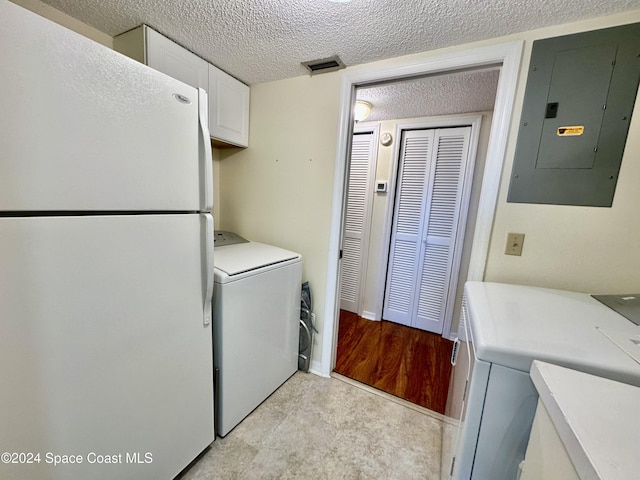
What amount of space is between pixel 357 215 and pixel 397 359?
1464 millimetres

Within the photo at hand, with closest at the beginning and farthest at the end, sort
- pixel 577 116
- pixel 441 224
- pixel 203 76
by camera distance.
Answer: pixel 577 116
pixel 203 76
pixel 441 224

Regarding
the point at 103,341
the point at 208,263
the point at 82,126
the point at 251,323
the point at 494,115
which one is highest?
the point at 494,115

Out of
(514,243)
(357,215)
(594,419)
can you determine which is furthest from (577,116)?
(357,215)

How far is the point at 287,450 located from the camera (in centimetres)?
→ 141

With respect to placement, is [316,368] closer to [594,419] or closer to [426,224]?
A: [426,224]

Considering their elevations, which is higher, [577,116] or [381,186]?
[577,116]

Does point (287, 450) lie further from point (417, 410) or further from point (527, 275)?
point (527, 275)

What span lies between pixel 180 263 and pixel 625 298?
5.90 feet

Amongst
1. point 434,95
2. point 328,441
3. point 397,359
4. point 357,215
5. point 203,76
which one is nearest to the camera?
point 328,441

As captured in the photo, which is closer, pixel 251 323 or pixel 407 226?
pixel 251 323

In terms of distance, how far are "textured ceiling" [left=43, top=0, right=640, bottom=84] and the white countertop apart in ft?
4.58

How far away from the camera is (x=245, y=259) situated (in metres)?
1.56

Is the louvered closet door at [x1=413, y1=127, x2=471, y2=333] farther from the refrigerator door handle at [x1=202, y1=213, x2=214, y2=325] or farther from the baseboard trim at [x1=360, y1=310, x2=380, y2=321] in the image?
the refrigerator door handle at [x1=202, y1=213, x2=214, y2=325]

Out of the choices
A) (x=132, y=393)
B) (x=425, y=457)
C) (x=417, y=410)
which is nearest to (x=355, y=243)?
(x=417, y=410)
